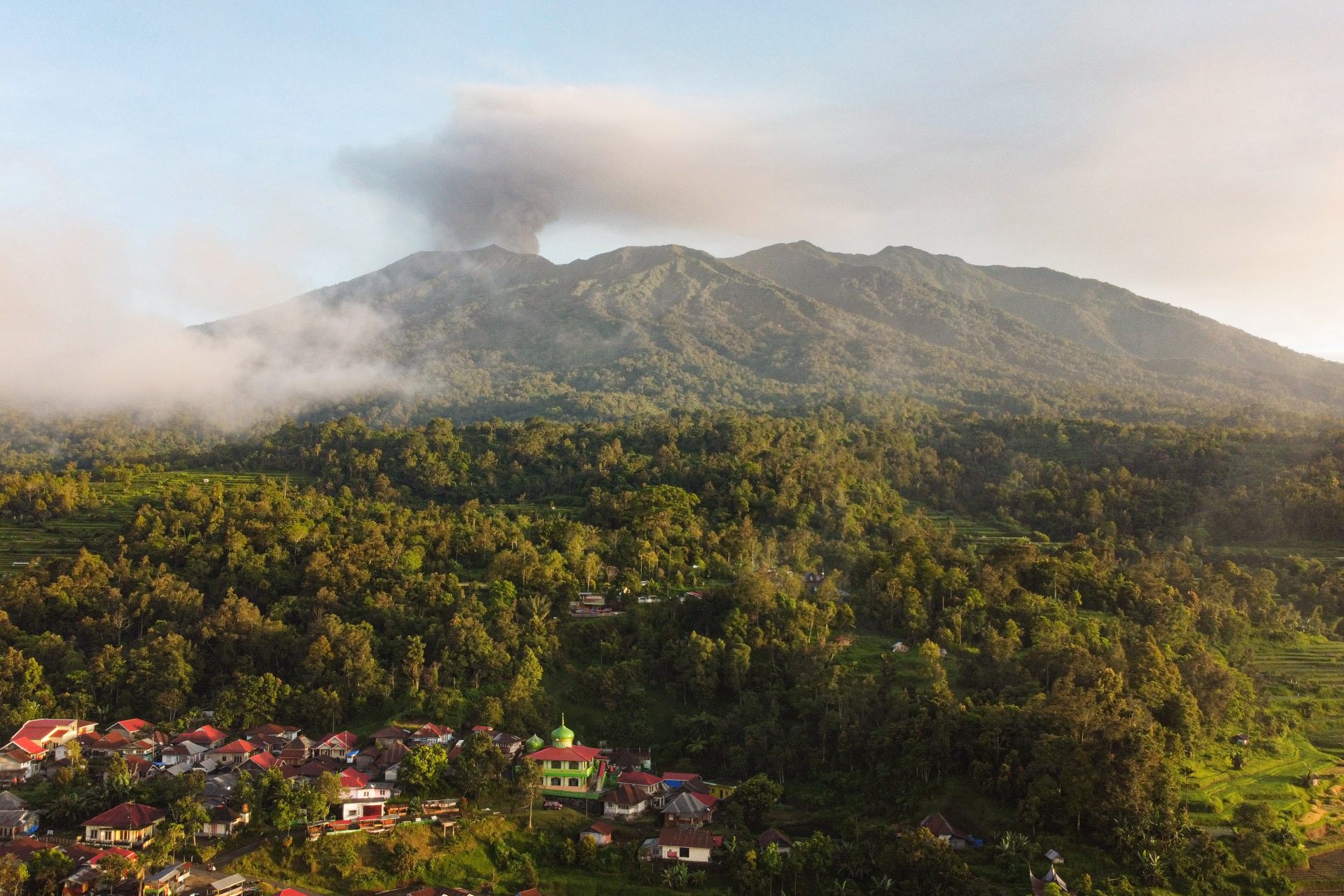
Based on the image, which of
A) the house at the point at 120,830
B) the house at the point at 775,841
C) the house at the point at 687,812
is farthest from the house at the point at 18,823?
the house at the point at 775,841

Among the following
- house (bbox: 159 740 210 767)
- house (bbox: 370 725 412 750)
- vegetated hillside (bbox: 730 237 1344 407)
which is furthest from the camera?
vegetated hillside (bbox: 730 237 1344 407)

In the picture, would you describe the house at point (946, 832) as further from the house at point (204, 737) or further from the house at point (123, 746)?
the house at point (123, 746)

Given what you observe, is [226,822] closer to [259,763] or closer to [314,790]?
[314,790]

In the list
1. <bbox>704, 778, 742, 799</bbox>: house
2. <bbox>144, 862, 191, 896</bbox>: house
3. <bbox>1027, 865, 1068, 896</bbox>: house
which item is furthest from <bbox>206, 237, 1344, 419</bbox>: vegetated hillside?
<bbox>144, 862, 191, 896</bbox>: house

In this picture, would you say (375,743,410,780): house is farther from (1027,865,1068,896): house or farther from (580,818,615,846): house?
(1027,865,1068,896): house

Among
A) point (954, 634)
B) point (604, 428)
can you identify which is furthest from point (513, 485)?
point (954, 634)

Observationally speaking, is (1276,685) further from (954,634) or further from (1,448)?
(1,448)

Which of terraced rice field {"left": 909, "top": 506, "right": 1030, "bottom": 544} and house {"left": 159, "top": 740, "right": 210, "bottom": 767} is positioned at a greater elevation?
terraced rice field {"left": 909, "top": 506, "right": 1030, "bottom": 544}
